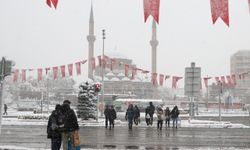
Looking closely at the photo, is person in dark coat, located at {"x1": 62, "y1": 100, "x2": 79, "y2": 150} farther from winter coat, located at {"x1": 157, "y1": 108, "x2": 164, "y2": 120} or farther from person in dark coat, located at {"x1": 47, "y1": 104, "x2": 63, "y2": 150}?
winter coat, located at {"x1": 157, "y1": 108, "x2": 164, "y2": 120}

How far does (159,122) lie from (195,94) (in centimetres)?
505

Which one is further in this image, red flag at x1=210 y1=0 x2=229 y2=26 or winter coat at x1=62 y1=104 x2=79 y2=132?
red flag at x1=210 y1=0 x2=229 y2=26

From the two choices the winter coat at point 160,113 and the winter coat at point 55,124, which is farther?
the winter coat at point 160,113

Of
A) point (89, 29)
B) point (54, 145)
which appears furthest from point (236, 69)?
point (54, 145)

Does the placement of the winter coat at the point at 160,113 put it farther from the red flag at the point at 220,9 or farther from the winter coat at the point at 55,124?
the winter coat at the point at 55,124

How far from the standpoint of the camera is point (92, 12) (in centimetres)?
10938

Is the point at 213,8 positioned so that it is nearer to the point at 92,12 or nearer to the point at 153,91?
the point at 153,91

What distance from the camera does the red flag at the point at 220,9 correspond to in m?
16.4

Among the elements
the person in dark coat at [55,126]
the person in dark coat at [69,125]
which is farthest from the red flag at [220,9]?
the person in dark coat at [55,126]

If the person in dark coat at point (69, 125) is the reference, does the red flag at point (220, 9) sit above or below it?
above

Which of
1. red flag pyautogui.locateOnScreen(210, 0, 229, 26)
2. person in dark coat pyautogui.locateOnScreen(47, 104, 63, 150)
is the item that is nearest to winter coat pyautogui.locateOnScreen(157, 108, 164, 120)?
red flag pyautogui.locateOnScreen(210, 0, 229, 26)

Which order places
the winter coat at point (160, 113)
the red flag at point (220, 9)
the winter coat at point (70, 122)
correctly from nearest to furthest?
the winter coat at point (70, 122) < the red flag at point (220, 9) < the winter coat at point (160, 113)

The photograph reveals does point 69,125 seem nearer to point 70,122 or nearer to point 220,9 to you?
point 70,122

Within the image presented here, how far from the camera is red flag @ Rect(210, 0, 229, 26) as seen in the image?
16406 millimetres
